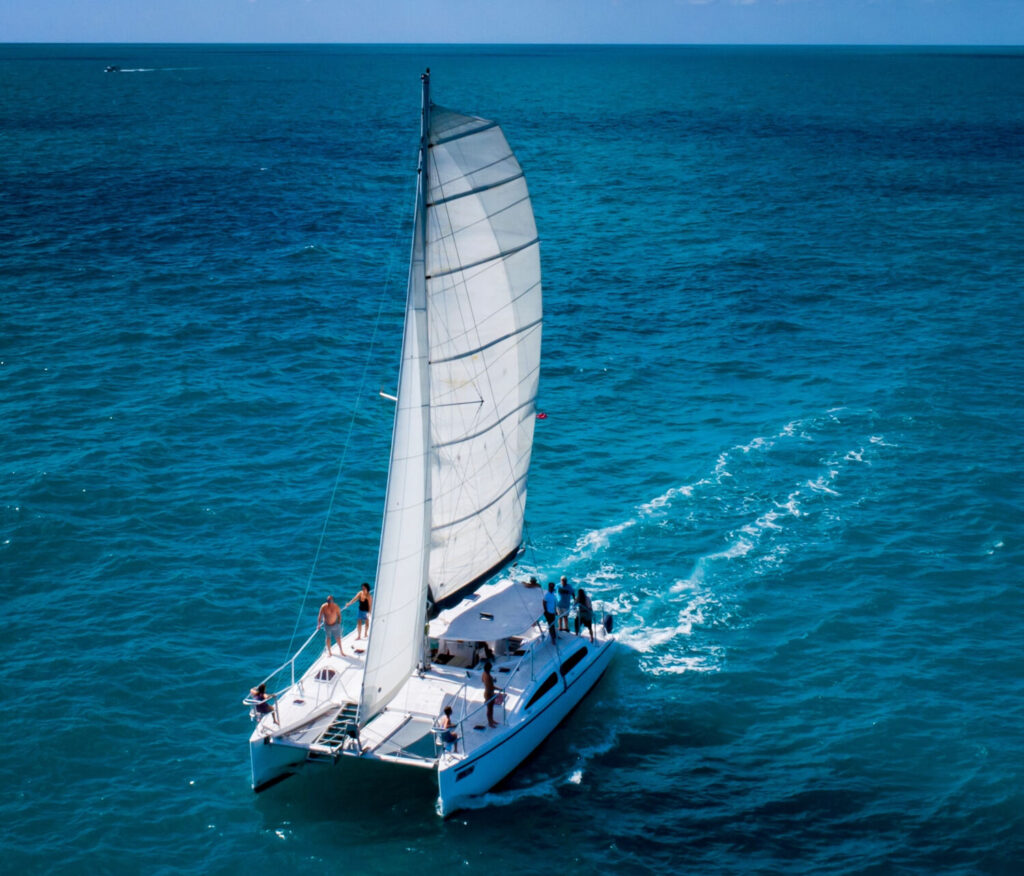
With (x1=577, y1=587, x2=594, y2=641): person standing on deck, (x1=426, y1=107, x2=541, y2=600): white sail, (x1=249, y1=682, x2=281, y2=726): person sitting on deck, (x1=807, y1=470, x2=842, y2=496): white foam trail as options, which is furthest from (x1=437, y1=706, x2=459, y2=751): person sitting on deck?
(x1=807, y1=470, x2=842, y2=496): white foam trail

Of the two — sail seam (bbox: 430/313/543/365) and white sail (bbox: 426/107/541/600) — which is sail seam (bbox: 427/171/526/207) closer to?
white sail (bbox: 426/107/541/600)

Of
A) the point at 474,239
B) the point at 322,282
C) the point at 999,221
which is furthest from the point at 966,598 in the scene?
the point at 999,221

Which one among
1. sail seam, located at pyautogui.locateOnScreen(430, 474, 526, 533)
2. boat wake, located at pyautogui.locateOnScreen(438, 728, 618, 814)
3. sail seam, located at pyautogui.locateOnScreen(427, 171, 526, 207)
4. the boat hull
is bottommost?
boat wake, located at pyautogui.locateOnScreen(438, 728, 618, 814)

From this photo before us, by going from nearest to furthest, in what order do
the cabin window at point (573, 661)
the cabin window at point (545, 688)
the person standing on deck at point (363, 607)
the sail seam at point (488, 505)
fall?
1. the cabin window at point (545, 688)
2. the sail seam at point (488, 505)
3. the cabin window at point (573, 661)
4. the person standing on deck at point (363, 607)

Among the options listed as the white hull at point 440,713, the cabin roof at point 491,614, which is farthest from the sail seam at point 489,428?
the white hull at point 440,713

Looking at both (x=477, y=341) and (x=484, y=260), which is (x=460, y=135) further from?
(x=477, y=341)

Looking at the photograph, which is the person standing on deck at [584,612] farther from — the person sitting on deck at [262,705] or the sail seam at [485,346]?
the person sitting on deck at [262,705]
